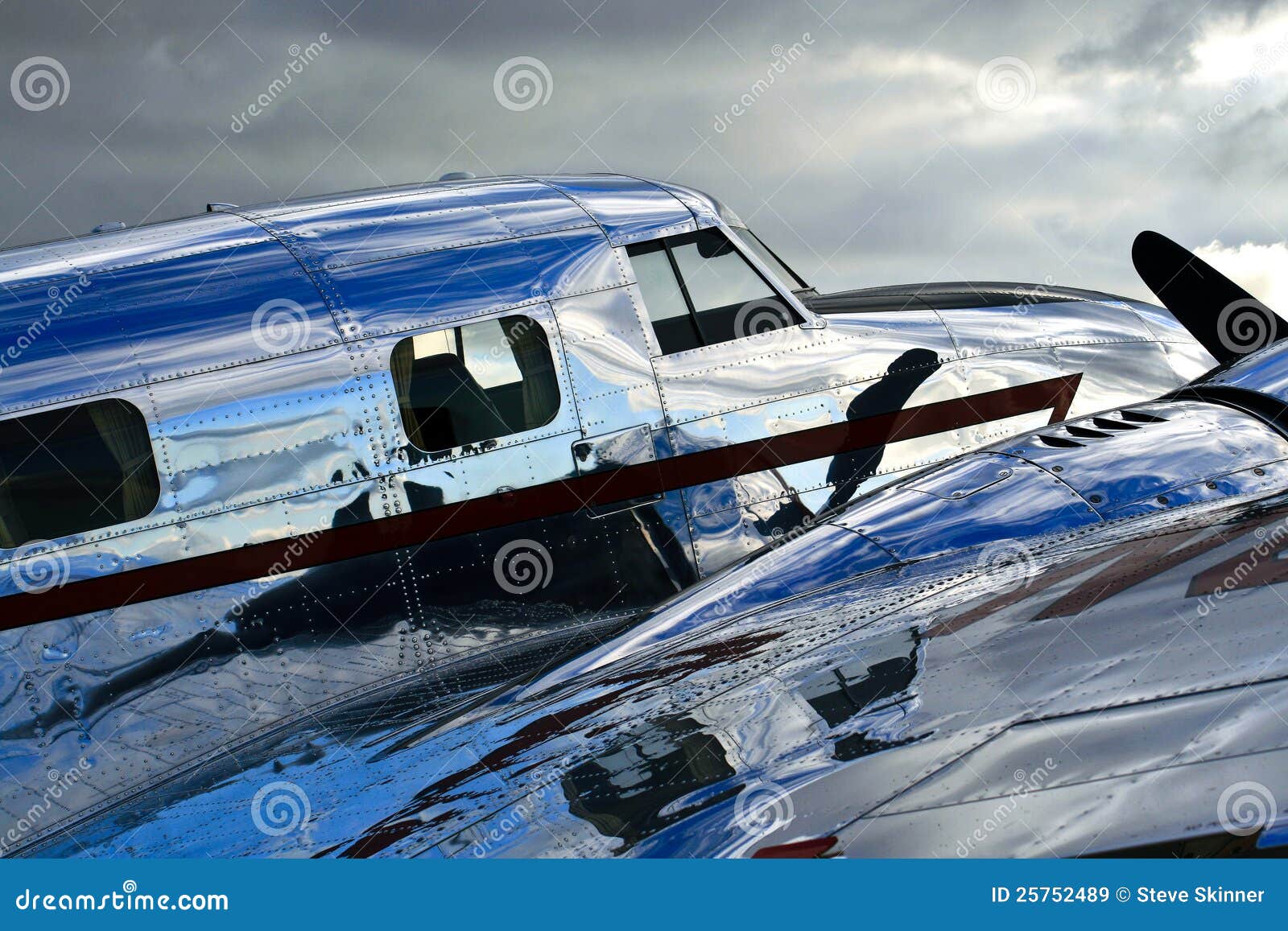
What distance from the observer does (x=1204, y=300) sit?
805 centimetres

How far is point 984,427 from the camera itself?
855 cm

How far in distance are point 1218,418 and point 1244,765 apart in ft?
10.4

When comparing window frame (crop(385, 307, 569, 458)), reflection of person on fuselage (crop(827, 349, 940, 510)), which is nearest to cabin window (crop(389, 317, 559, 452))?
window frame (crop(385, 307, 569, 458))

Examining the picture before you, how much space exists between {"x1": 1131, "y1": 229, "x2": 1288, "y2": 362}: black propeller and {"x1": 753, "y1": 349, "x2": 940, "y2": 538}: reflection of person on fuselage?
5.28ft

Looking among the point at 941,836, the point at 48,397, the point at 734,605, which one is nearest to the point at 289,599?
the point at 48,397

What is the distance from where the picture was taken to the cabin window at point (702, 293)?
7918 millimetres

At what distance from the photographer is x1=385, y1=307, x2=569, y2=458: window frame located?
700 centimetres

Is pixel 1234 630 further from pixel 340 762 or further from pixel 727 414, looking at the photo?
pixel 727 414

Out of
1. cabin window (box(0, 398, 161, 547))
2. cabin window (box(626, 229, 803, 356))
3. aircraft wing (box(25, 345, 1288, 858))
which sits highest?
cabin window (box(626, 229, 803, 356))

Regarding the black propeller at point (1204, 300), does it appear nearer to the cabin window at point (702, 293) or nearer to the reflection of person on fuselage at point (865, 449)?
the reflection of person on fuselage at point (865, 449)

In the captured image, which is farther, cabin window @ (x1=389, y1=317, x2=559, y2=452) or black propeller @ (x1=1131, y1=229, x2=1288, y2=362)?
black propeller @ (x1=1131, y1=229, x2=1288, y2=362)

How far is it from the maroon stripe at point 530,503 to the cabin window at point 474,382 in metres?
0.43

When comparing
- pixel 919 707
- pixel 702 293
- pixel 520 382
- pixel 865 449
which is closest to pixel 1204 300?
pixel 865 449

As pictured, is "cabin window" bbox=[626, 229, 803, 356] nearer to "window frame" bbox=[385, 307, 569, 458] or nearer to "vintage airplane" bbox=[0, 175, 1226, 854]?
"vintage airplane" bbox=[0, 175, 1226, 854]
